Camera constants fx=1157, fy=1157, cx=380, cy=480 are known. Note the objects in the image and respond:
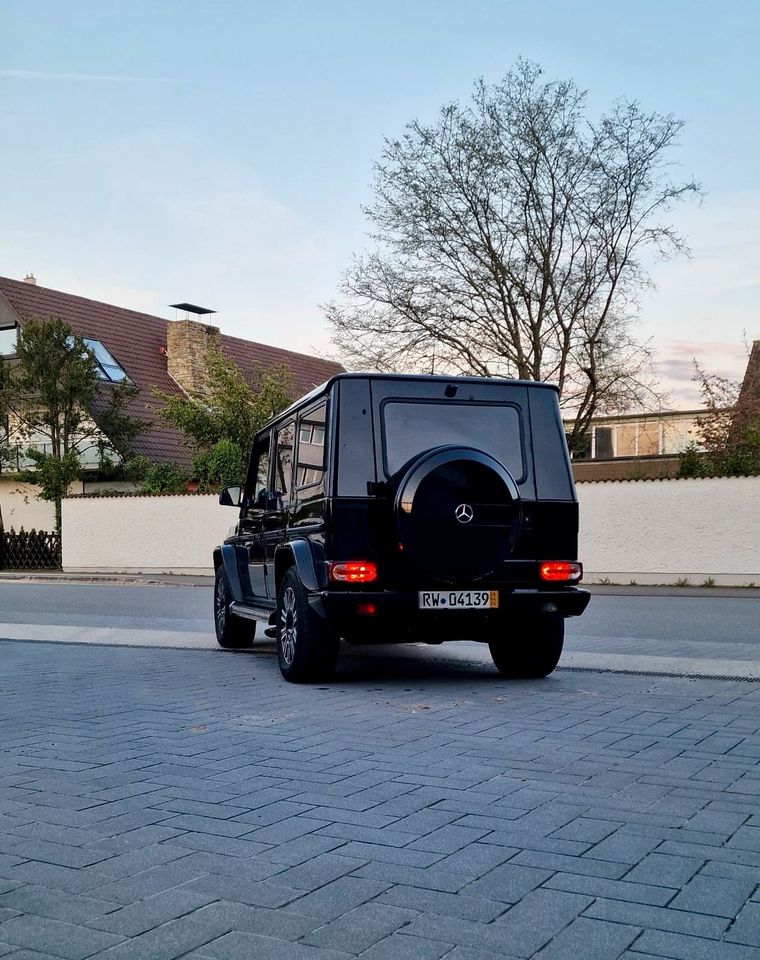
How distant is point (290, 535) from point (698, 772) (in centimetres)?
463

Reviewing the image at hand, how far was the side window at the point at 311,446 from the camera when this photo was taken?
29.1 feet

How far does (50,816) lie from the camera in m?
4.91

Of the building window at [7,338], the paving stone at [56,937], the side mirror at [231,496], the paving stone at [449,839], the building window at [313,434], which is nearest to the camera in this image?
the paving stone at [56,937]

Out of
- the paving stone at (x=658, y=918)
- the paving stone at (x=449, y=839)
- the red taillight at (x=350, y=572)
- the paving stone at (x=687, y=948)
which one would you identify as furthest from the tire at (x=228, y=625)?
the paving stone at (x=687, y=948)

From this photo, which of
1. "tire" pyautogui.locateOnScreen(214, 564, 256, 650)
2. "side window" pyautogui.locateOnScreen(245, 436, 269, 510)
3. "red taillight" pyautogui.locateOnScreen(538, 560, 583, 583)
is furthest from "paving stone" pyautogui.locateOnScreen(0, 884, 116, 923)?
"tire" pyautogui.locateOnScreen(214, 564, 256, 650)

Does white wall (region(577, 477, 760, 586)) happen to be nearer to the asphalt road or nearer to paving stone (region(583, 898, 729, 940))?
the asphalt road

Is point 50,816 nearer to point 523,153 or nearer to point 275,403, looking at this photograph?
point 523,153

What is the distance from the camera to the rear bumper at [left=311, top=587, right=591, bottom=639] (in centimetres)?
841

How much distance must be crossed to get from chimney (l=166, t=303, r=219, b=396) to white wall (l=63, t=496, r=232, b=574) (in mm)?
11786

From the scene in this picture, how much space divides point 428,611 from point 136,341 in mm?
37502

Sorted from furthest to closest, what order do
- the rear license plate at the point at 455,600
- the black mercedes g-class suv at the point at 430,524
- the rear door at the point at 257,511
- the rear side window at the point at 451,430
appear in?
the rear door at the point at 257,511 < the rear side window at the point at 451,430 < the rear license plate at the point at 455,600 < the black mercedes g-class suv at the point at 430,524

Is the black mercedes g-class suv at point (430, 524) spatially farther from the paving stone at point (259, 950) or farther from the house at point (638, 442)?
the house at point (638, 442)

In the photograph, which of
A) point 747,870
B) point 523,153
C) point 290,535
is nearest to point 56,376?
point 523,153

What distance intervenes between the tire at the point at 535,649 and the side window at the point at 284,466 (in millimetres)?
2144
